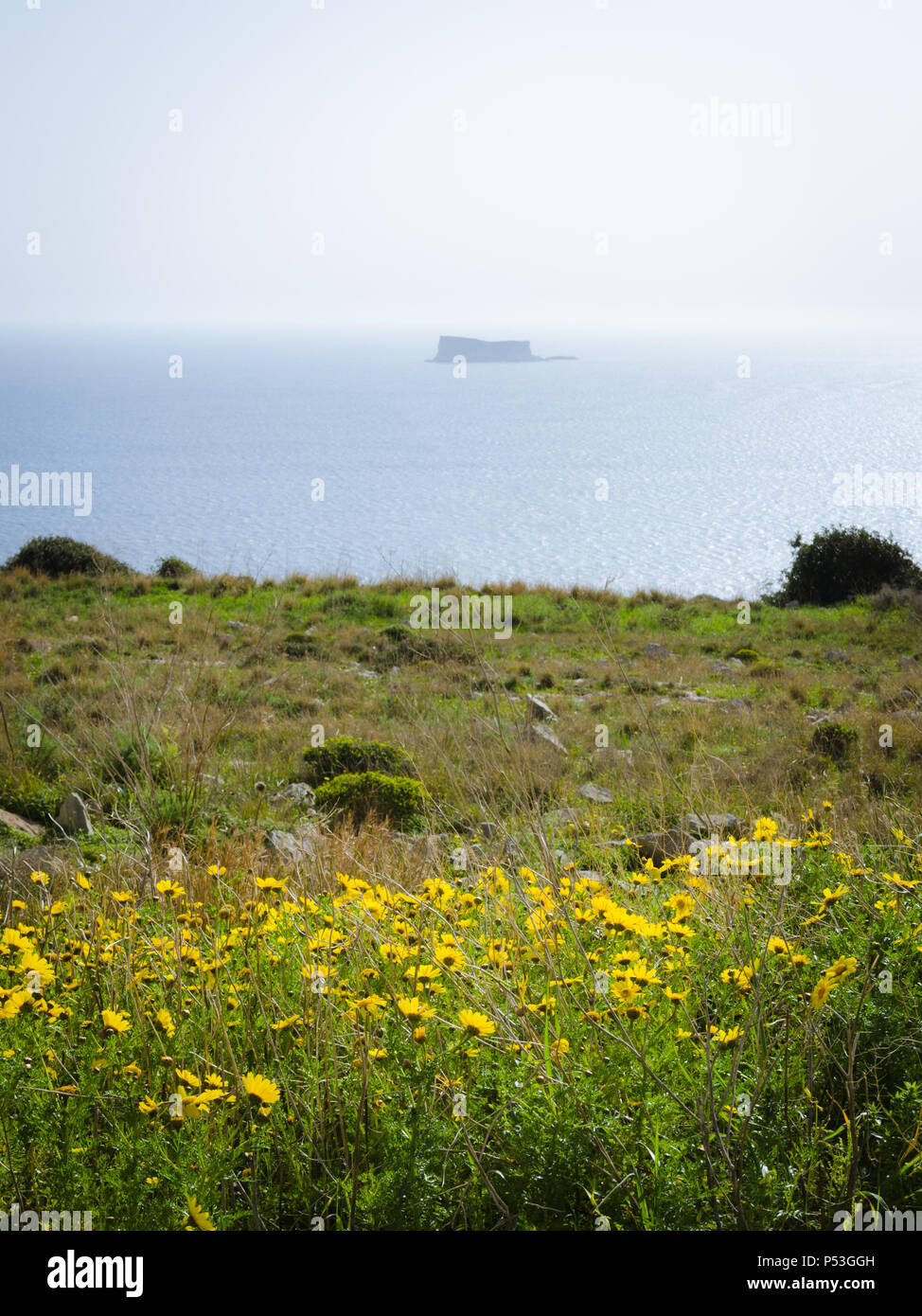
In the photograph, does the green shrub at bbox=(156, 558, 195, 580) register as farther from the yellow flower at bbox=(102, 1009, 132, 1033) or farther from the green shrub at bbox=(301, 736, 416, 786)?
the yellow flower at bbox=(102, 1009, 132, 1033)

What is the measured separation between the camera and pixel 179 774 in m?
6.30

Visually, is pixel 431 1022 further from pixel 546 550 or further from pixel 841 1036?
pixel 546 550

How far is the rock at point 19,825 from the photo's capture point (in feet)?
20.1

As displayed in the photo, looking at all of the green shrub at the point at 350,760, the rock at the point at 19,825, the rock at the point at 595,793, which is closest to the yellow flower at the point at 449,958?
the rock at the point at 19,825

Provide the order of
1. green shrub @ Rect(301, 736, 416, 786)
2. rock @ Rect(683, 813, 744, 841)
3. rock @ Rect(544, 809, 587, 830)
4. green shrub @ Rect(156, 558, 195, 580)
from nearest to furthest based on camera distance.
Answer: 1. rock @ Rect(683, 813, 744, 841)
2. rock @ Rect(544, 809, 587, 830)
3. green shrub @ Rect(301, 736, 416, 786)
4. green shrub @ Rect(156, 558, 195, 580)

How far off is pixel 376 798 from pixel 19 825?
2.55 m

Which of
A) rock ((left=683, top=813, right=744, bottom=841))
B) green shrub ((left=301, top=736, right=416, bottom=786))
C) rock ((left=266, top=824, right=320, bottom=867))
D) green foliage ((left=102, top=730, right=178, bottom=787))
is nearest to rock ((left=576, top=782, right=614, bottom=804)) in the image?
rock ((left=683, top=813, right=744, bottom=841))

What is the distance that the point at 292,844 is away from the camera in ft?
16.6

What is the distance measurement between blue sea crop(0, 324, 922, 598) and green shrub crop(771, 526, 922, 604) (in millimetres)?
5366

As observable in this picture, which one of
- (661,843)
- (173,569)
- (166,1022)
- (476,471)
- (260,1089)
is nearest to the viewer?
(260,1089)

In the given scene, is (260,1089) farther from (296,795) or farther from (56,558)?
(56,558)

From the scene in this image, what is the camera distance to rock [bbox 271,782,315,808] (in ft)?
23.5

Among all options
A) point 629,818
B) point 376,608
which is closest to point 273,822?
point 629,818

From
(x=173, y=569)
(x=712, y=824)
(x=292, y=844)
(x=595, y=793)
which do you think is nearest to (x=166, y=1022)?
(x=292, y=844)
